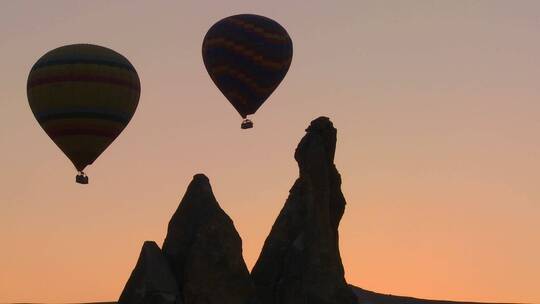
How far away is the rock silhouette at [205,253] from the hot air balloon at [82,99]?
1084 centimetres

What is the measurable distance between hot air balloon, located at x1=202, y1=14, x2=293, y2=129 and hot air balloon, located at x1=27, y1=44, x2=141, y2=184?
583 cm

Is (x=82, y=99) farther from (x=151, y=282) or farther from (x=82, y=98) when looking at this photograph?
(x=151, y=282)

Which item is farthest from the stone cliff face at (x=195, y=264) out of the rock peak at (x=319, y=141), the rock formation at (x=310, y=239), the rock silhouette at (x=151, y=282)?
the rock peak at (x=319, y=141)

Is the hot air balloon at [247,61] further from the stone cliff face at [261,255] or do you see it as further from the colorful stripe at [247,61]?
the stone cliff face at [261,255]

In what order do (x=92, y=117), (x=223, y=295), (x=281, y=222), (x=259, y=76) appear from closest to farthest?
(x=223, y=295), (x=281, y=222), (x=92, y=117), (x=259, y=76)

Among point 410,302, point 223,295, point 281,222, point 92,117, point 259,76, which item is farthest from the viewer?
point 410,302

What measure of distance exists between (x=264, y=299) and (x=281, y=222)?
3009 mm

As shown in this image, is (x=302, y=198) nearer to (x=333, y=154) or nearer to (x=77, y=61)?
(x=333, y=154)

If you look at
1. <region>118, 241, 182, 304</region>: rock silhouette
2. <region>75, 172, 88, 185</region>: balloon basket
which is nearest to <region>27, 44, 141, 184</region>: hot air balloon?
<region>75, 172, 88, 185</region>: balloon basket

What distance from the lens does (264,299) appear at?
174 ft

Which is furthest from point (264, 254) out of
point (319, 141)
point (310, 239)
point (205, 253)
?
point (319, 141)

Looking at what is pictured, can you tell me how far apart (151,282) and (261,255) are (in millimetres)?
5415

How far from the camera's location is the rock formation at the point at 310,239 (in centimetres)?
5188

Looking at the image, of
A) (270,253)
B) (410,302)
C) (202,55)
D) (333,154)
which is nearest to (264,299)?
(270,253)
